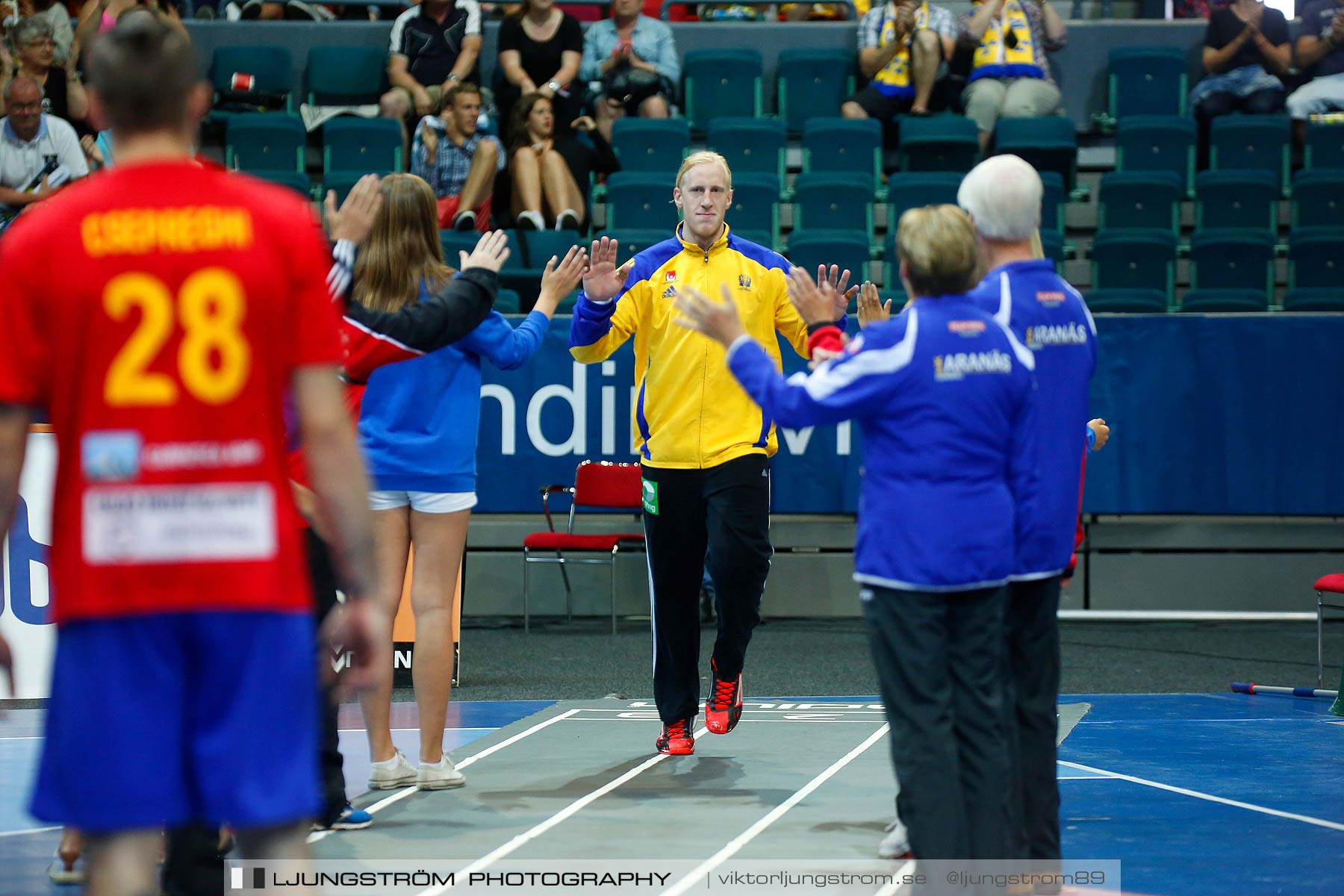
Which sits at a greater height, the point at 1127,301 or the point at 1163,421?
the point at 1127,301

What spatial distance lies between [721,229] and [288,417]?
246cm

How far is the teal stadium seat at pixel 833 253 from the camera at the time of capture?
35.6 ft

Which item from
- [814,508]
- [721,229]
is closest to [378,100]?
[814,508]

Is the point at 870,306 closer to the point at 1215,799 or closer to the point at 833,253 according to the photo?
the point at 1215,799

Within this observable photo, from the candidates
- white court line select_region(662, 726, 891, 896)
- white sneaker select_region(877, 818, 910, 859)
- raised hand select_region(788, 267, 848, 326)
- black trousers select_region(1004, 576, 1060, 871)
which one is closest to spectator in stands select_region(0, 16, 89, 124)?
white court line select_region(662, 726, 891, 896)

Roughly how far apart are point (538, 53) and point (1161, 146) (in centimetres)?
518

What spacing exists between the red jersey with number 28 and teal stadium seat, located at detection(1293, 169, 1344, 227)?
36.8ft

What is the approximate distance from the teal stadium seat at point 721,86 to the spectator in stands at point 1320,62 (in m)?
4.46

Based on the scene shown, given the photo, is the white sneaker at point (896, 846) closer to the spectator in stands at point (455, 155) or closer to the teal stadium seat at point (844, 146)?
the spectator in stands at point (455, 155)

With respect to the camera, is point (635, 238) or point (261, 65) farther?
point (261, 65)

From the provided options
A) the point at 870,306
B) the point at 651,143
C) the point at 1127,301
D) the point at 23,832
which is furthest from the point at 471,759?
the point at 651,143

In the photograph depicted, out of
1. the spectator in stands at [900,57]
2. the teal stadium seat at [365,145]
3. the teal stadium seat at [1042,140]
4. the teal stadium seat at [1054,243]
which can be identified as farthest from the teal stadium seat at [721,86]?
the teal stadium seat at [1054,243]

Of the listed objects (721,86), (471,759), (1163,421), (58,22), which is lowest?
(471,759)

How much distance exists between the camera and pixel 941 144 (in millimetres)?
12266
